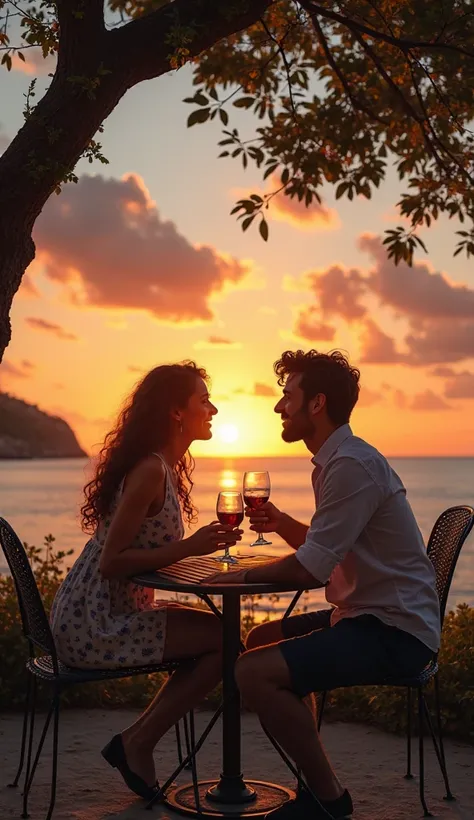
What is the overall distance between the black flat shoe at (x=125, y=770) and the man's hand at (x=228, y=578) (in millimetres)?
902

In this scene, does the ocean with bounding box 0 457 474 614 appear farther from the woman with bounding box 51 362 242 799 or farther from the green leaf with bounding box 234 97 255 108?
the green leaf with bounding box 234 97 255 108

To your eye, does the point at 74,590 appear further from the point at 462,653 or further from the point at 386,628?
the point at 462,653

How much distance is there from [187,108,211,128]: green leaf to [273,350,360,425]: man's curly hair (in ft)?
8.77

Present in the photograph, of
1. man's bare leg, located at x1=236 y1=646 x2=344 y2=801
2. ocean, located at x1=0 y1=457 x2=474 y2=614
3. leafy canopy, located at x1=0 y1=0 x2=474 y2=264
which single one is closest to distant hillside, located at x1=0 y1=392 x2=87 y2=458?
ocean, located at x1=0 y1=457 x2=474 y2=614

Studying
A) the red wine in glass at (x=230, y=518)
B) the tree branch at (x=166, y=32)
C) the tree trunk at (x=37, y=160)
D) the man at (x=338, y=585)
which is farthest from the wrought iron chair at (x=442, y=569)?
the tree branch at (x=166, y=32)

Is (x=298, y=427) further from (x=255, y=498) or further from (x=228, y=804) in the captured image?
(x=228, y=804)

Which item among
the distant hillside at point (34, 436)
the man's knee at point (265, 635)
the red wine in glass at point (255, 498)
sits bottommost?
the man's knee at point (265, 635)

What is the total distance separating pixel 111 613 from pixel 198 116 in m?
3.34

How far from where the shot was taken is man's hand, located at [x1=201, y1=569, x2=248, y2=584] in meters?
3.68

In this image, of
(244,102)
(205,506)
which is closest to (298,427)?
(244,102)

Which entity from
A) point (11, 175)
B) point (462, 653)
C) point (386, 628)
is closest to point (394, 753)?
point (462, 653)

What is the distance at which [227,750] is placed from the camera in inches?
160

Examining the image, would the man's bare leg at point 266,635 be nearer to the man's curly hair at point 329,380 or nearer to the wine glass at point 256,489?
the wine glass at point 256,489

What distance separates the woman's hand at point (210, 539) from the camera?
12.7 feet
